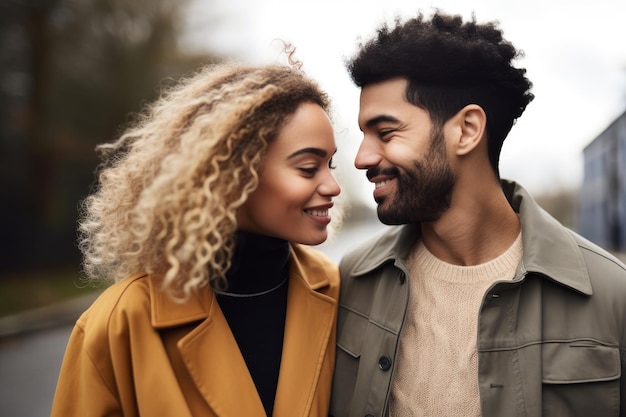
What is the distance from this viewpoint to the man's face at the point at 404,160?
2512 millimetres

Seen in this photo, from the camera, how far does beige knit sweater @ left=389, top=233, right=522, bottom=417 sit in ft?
7.43

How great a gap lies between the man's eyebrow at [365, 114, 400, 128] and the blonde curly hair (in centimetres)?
28

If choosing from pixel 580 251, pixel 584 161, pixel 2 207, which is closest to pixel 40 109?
pixel 2 207

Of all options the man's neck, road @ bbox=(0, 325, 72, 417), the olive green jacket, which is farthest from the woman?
road @ bbox=(0, 325, 72, 417)

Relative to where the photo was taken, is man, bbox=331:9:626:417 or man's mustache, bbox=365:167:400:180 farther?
man's mustache, bbox=365:167:400:180

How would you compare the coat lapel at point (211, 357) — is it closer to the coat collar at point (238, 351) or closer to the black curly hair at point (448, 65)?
the coat collar at point (238, 351)

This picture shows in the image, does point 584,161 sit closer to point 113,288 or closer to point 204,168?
point 204,168

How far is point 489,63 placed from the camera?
8.37 ft

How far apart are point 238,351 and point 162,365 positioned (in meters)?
0.32

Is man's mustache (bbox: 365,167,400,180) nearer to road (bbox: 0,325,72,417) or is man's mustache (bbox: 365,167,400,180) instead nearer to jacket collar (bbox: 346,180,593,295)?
jacket collar (bbox: 346,180,593,295)

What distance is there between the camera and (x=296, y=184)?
2307 mm

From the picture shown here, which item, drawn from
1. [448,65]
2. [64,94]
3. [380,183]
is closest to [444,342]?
[380,183]

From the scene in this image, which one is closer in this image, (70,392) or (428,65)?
(70,392)

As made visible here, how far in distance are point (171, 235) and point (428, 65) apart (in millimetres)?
1407
